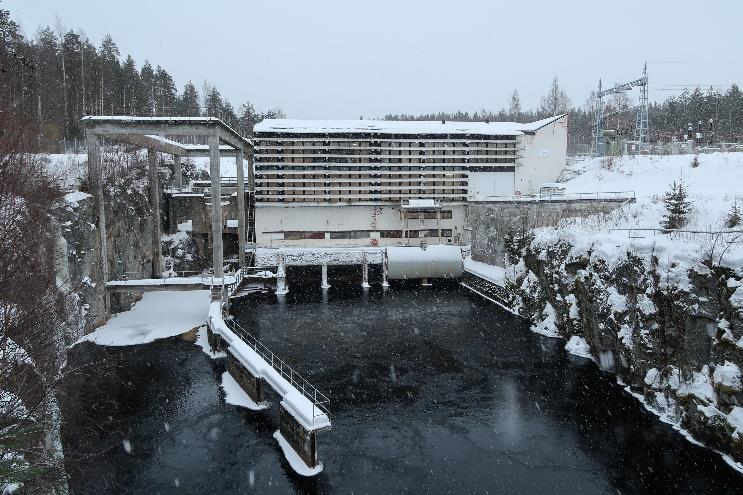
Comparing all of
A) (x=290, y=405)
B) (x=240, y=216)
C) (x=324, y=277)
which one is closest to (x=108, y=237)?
(x=240, y=216)

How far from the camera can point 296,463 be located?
48.1 feet

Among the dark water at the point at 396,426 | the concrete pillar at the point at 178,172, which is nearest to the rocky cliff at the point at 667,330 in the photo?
the dark water at the point at 396,426

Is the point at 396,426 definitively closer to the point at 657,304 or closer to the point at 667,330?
the point at 667,330

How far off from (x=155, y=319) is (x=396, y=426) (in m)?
17.5

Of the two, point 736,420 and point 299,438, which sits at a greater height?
point 736,420

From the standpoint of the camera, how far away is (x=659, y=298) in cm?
1825

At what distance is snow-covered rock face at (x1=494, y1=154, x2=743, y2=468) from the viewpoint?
15.4m

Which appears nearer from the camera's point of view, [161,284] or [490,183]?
[161,284]

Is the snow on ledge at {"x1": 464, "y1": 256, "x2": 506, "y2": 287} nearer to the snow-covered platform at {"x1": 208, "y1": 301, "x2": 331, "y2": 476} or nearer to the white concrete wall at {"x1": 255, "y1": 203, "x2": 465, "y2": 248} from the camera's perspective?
the white concrete wall at {"x1": 255, "y1": 203, "x2": 465, "y2": 248}

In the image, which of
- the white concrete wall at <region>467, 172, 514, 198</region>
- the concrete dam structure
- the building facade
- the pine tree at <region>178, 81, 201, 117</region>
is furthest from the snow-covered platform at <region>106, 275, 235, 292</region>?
the pine tree at <region>178, 81, 201, 117</region>

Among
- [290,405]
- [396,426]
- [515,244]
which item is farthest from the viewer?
[515,244]

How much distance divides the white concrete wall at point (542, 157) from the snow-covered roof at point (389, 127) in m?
0.96

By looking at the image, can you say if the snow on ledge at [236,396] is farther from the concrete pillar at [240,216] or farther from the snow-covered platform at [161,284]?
the concrete pillar at [240,216]

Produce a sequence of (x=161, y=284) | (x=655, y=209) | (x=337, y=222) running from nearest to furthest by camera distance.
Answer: (x=655, y=209), (x=161, y=284), (x=337, y=222)
